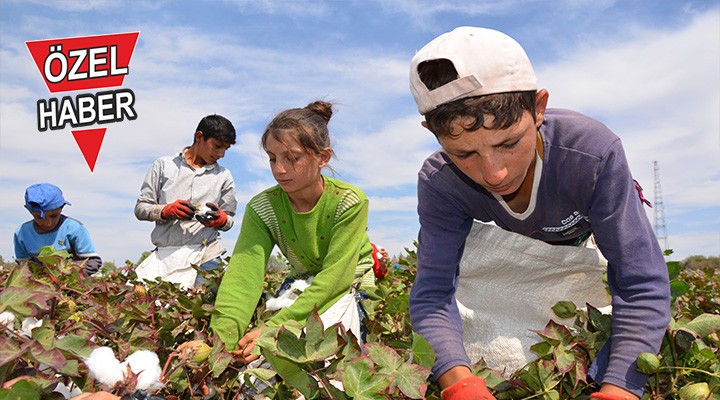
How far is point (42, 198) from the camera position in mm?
5762

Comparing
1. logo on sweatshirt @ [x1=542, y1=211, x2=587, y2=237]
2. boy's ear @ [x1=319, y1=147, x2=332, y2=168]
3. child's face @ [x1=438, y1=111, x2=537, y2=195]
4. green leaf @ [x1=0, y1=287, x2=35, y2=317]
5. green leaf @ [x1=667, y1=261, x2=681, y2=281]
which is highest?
boy's ear @ [x1=319, y1=147, x2=332, y2=168]

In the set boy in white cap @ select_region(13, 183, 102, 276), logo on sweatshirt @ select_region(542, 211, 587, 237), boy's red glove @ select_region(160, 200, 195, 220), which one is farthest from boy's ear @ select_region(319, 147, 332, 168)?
boy in white cap @ select_region(13, 183, 102, 276)

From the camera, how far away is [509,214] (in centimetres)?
212

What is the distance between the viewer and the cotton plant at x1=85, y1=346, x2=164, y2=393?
120cm

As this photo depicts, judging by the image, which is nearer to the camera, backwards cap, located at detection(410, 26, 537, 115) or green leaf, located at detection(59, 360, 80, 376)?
green leaf, located at detection(59, 360, 80, 376)

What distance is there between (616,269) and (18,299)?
1.49 metres

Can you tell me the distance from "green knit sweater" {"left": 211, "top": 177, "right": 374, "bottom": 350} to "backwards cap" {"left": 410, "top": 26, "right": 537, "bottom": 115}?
1184 mm

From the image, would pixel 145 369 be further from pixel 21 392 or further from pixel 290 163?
pixel 290 163

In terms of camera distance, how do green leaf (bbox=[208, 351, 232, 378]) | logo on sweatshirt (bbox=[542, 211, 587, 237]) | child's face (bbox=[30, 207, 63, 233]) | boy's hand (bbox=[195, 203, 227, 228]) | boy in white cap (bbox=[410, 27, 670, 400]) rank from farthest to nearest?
child's face (bbox=[30, 207, 63, 233]) → boy's hand (bbox=[195, 203, 227, 228]) → logo on sweatshirt (bbox=[542, 211, 587, 237]) → boy in white cap (bbox=[410, 27, 670, 400]) → green leaf (bbox=[208, 351, 232, 378])

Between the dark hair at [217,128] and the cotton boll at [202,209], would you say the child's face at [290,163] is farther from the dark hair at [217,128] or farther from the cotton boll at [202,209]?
the dark hair at [217,128]

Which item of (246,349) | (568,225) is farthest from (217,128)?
(568,225)

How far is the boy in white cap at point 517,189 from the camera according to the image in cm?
164

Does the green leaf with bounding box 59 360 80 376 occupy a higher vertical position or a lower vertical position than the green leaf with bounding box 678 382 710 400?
higher

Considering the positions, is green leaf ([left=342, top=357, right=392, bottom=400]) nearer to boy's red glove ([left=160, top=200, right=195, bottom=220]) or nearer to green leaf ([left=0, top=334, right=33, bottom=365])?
green leaf ([left=0, top=334, right=33, bottom=365])
